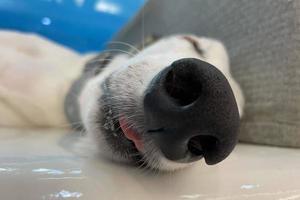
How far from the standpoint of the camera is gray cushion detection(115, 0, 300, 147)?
2.96ft

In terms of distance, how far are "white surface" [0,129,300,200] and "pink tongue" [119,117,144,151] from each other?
4 cm

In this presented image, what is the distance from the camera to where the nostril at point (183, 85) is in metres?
0.58

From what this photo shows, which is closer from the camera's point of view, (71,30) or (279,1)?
(279,1)

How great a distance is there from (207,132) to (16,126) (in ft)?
2.42

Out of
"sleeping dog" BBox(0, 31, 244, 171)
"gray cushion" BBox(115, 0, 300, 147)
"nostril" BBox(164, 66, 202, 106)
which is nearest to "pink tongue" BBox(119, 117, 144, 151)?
"sleeping dog" BBox(0, 31, 244, 171)

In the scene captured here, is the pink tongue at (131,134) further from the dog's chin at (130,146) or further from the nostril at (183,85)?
the nostril at (183,85)

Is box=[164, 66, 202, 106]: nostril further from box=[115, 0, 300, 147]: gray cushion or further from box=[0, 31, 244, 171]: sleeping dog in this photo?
box=[115, 0, 300, 147]: gray cushion

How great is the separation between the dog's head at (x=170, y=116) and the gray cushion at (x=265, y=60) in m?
0.30

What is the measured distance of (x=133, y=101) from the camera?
693mm

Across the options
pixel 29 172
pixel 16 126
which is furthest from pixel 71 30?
pixel 29 172

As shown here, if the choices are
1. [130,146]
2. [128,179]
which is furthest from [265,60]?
[128,179]

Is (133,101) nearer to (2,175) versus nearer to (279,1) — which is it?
(2,175)

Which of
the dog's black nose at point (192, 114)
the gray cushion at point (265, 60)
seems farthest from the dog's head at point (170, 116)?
the gray cushion at point (265, 60)

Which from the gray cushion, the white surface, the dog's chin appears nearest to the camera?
the white surface
